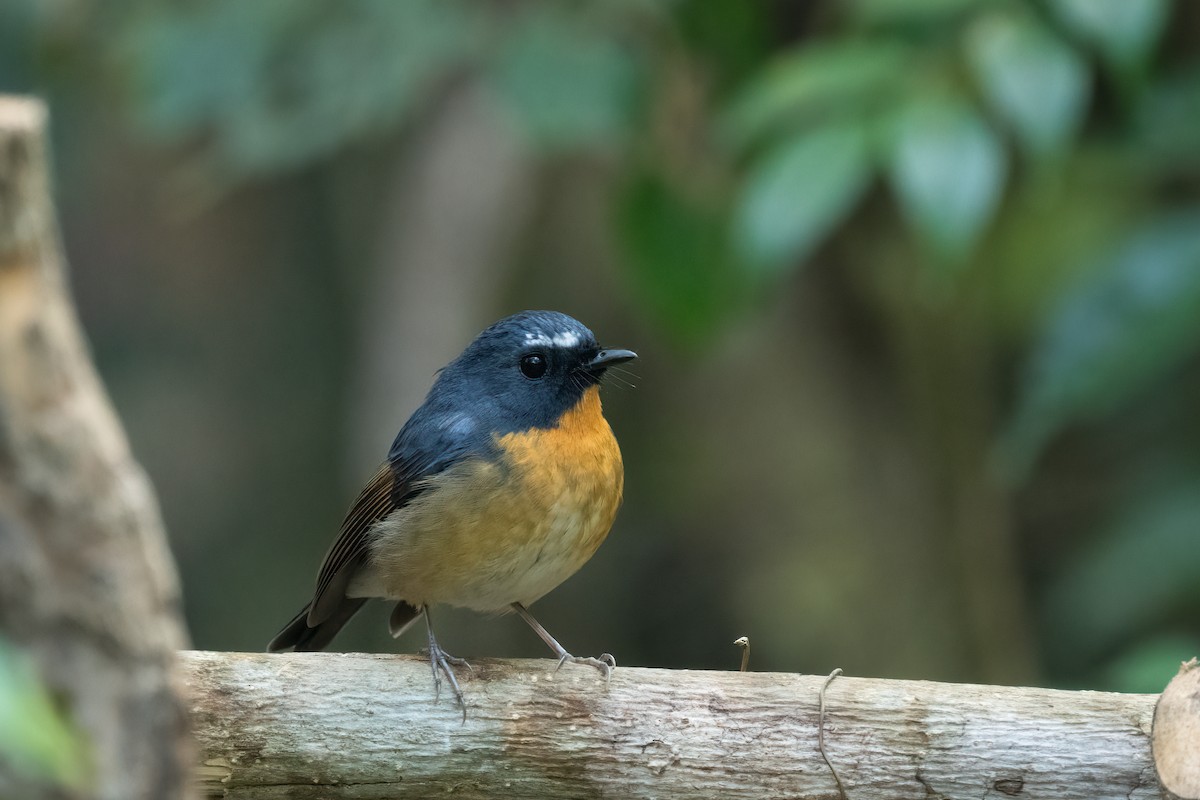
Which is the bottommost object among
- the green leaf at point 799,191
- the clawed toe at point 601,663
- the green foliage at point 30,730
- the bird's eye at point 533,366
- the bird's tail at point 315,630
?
the bird's tail at point 315,630

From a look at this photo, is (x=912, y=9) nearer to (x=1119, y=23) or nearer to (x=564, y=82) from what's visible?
(x=1119, y=23)

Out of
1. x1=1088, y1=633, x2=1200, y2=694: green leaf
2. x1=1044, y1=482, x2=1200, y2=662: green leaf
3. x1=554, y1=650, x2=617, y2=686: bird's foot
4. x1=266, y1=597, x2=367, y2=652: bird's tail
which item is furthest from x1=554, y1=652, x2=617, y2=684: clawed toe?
x1=1044, y1=482, x2=1200, y2=662: green leaf

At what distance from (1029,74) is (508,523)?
1762 mm

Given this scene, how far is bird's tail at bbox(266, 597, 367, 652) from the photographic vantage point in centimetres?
412

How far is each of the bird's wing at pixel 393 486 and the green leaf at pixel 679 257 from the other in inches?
35.7

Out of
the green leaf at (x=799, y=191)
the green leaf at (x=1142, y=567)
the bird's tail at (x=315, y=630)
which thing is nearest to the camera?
the green leaf at (x=799, y=191)

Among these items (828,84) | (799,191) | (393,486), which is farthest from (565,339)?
(828,84)

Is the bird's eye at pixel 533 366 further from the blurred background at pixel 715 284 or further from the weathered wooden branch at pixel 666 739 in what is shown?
the weathered wooden branch at pixel 666 739

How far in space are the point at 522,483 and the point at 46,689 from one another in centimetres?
194

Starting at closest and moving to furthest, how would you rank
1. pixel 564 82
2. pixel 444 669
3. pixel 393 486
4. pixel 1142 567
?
pixel 444 669 < pixel 393 486 < pixel 564 82 < pixel 1142 567

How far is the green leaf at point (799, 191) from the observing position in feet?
11.5

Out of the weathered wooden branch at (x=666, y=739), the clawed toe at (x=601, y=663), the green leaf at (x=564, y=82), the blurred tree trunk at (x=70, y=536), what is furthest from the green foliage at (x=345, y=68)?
the blurred tree trunk at (x=70, y=536)

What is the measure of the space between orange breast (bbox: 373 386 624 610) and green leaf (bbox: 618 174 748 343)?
725 mm

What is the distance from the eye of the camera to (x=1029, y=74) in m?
3.46
